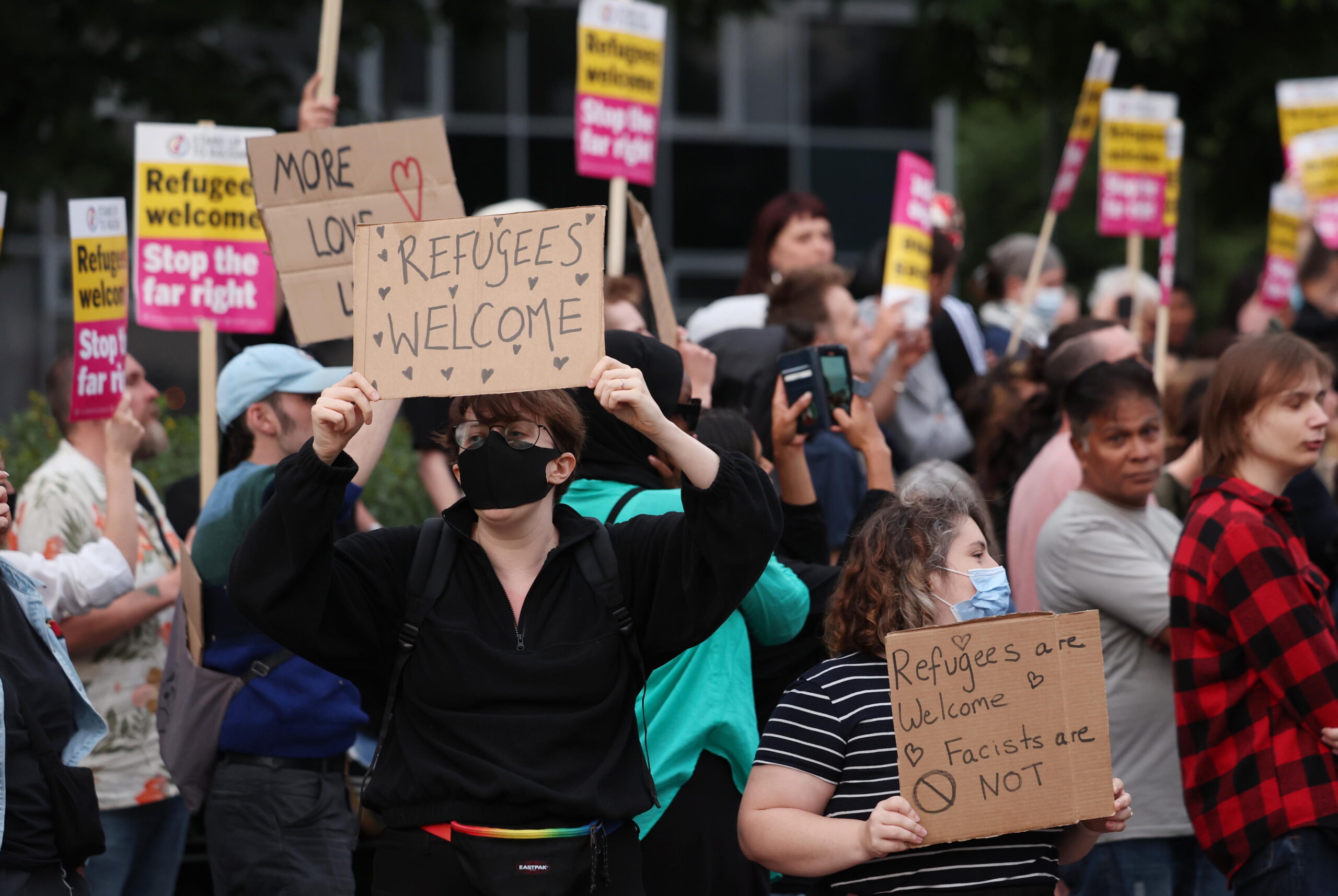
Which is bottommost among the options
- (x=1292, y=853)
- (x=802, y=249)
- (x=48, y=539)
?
(x=1292, y=853)

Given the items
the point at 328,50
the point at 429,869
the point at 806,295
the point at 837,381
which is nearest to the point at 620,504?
the point at 429,869

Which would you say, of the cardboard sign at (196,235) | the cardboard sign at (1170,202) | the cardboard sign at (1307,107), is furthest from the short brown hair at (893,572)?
the cardboard sign at (1307,107)

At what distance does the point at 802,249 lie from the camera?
7543 millimetres

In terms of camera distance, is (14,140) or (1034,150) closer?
(14,140)

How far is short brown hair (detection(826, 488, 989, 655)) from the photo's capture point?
3352 mm

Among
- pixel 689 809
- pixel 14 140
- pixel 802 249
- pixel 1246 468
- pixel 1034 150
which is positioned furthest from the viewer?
pixel 1034 150

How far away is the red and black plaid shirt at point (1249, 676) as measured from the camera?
3945mm

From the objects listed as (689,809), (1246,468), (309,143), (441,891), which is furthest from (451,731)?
(1246,468)

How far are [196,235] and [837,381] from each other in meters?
2.10

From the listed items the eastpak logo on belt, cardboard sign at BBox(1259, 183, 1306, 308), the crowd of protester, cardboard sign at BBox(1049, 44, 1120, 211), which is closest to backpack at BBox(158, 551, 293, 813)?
the crowd of protester

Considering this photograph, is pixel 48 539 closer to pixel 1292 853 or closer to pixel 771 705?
pixel 771 705

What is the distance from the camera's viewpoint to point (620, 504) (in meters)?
3.84

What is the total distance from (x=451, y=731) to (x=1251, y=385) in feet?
8.06

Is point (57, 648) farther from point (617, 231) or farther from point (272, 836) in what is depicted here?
point (617, 231)
